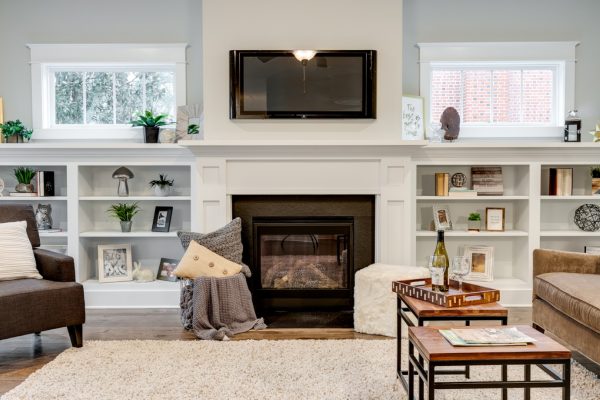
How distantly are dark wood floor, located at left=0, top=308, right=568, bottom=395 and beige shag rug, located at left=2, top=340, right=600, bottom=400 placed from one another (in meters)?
0.14

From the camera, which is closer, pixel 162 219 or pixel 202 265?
pixel 202 265

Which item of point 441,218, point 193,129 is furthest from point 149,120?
point 441,218

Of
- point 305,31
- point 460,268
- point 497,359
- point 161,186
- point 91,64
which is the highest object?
point 305,31

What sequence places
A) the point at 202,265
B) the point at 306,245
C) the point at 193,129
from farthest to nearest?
1. the point at 193,129
2. the point at 306,245
3. the point at 202,265

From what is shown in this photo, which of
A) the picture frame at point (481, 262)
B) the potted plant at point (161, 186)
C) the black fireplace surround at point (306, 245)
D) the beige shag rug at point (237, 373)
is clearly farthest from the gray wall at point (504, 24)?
the beige shag rug at point (237, 373)

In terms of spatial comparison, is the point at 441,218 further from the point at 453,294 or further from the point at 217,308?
the point at 453,294

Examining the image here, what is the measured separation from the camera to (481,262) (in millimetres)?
4844

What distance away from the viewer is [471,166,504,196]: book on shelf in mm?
4785

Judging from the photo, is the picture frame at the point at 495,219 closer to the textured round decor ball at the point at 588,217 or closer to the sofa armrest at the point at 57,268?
the textured round decor ball at the point at 588,217

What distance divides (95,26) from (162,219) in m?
1.79

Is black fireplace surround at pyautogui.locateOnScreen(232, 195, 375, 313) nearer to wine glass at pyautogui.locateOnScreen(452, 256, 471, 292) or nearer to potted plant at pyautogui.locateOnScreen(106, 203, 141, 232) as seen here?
potted plant at pyautogui.locateOnScreen(106, 203, 141, 232)

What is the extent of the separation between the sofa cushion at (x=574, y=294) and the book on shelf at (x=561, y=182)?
155 cm

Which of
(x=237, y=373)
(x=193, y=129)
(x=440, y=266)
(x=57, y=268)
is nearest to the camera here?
(x=440, y=266)

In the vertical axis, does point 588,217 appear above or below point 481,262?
above
